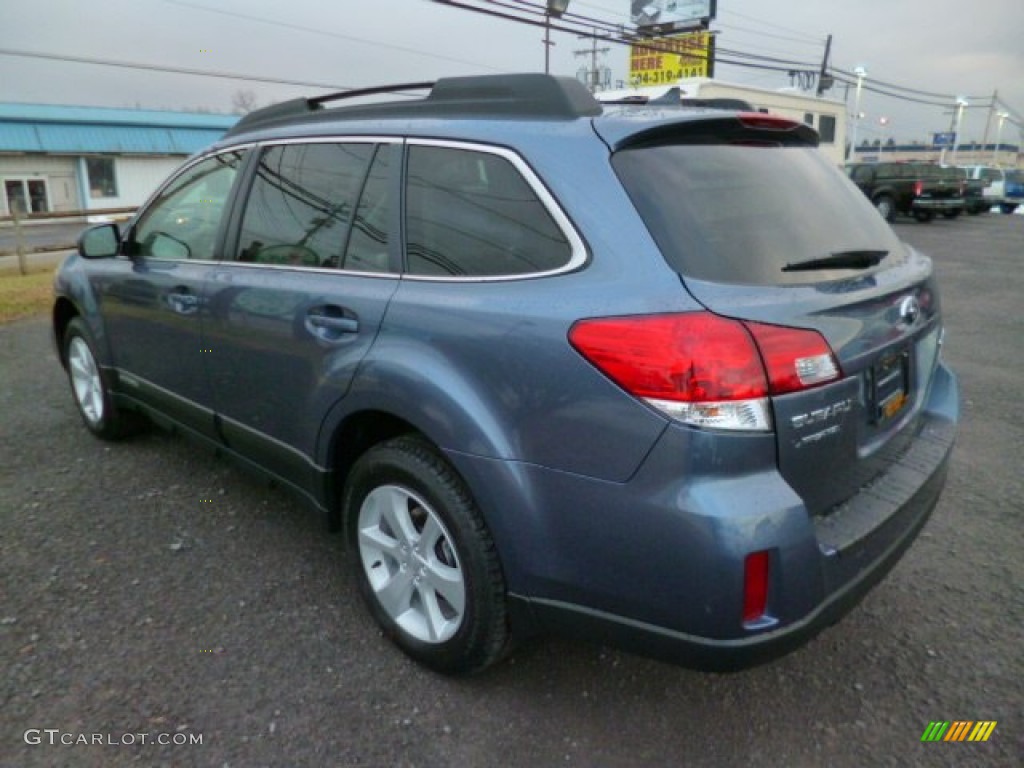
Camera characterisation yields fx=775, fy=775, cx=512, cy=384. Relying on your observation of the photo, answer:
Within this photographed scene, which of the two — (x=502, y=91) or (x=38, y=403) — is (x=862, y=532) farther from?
(x=38, y=403)

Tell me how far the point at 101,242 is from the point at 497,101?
2.53m

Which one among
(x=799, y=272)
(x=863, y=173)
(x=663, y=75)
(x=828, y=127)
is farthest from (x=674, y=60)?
(x=799, y=272)

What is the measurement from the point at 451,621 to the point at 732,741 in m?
0.89

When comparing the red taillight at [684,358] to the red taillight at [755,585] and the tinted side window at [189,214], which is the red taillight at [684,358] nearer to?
the red taillight at [755,585]

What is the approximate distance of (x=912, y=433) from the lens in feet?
8.23

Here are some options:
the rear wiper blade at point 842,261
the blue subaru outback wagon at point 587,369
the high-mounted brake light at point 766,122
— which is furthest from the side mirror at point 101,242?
the rear wiper blade at point 842,261

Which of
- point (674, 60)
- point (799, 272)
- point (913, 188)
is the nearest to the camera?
point (799, 272)

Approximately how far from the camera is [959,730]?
2225mm

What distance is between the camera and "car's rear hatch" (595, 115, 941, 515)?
1.92 meters

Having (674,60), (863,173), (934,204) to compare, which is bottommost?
(934,204)

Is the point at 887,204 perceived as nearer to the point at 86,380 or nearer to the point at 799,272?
the point at 86,380

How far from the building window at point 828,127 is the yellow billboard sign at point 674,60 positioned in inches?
286

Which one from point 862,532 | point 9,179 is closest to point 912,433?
point 862,532

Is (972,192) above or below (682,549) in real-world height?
below
